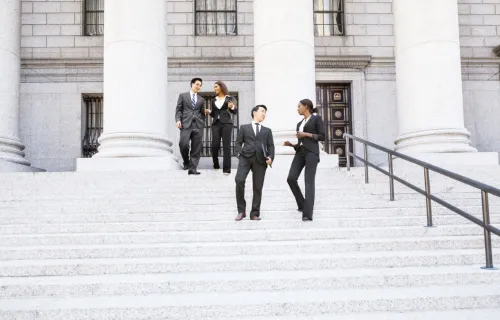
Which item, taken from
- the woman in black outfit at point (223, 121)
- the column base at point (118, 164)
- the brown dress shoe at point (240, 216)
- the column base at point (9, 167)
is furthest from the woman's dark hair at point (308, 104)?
the column base at point (9, 167)

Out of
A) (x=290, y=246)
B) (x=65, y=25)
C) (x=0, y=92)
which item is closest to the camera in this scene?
(x=290, y=246)

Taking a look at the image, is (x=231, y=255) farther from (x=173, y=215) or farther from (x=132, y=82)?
(x=132, y=82)

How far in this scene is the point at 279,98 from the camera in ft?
39.8

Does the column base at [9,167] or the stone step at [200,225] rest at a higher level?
the column base at [9,167]

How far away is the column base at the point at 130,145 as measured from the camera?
38.4 ft

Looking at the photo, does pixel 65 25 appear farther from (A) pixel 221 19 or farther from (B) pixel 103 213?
(B) pixel 103 213

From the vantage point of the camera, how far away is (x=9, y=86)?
45.5 ft

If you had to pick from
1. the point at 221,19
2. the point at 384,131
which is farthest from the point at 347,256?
the point at 221,19

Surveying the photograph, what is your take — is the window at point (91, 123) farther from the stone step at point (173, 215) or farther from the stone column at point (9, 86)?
the stone step at point (173, 215)

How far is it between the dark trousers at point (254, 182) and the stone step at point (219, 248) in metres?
1.18

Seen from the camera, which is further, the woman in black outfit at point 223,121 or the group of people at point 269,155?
the woman in black outfit at point 223,121

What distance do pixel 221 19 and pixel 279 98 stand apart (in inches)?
328

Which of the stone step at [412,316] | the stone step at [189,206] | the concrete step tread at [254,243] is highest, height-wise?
the stone step at [189,206]

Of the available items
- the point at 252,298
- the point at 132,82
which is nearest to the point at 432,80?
the point at 132,82
